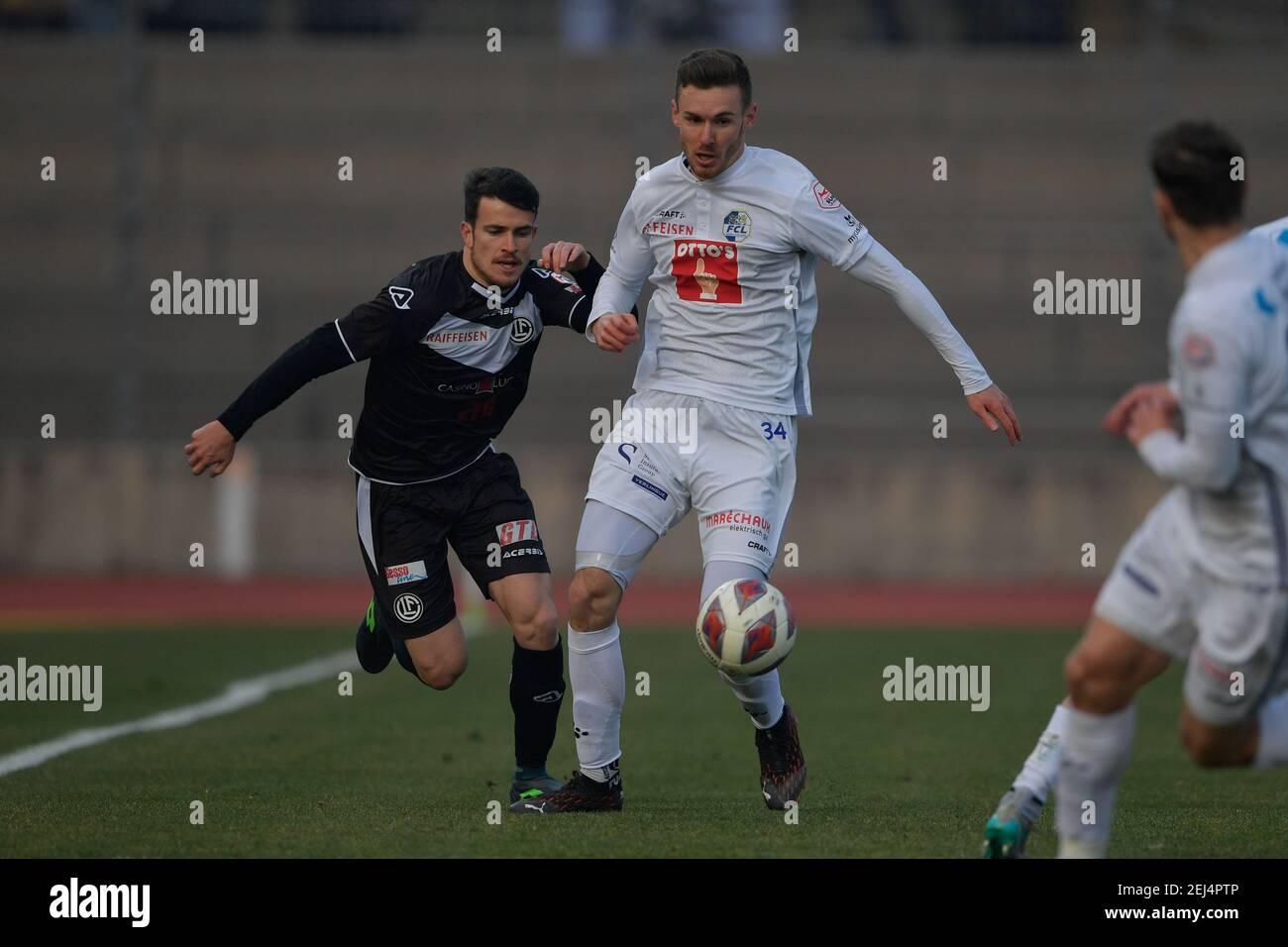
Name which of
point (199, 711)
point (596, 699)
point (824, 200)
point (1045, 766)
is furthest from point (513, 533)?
point (199, 711)

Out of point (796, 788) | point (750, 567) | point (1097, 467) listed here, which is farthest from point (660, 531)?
point (1097, 467)

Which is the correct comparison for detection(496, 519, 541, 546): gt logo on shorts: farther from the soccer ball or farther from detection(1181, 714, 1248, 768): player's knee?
detection(1181, 714, 1248, 768): player's knee

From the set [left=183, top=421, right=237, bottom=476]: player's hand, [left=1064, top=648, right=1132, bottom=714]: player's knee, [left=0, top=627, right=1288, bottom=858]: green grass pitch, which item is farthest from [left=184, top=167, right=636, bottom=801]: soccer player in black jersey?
[left=1064, top=648, right=1132, bottom=714]: player's knee

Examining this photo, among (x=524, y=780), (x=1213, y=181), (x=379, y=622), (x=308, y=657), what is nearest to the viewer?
(x=1213, y=181)

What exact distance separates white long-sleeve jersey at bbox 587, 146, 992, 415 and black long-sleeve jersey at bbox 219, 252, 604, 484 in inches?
17.1

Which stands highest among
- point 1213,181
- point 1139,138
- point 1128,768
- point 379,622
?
point 1139,138

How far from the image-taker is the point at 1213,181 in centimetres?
450

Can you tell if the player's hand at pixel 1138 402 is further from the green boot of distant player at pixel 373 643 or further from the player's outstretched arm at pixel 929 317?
the green boot of distant player at pixel 373 643

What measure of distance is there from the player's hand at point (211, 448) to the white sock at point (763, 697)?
6.69ft

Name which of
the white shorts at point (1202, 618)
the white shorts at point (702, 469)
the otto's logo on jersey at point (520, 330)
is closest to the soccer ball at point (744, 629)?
the white shorts at point (702, 469)

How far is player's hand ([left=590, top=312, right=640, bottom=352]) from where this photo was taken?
20.5 feet

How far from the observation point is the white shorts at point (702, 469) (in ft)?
21.2
